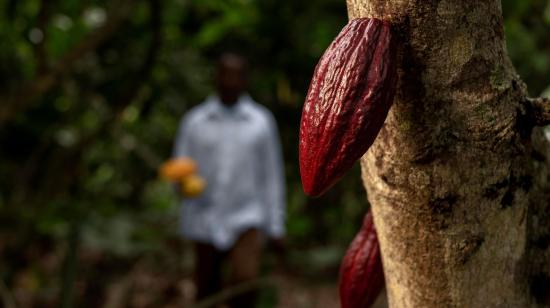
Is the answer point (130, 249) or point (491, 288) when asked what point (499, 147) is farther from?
point (130, 249)

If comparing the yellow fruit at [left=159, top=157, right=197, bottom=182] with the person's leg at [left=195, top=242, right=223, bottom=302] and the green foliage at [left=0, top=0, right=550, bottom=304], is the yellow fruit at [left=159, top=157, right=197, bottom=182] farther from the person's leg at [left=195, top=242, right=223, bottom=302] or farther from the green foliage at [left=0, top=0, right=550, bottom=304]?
the green foliage at [left=0, top=0, right=550, bottom=304]

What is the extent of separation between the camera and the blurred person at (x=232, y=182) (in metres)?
2.59

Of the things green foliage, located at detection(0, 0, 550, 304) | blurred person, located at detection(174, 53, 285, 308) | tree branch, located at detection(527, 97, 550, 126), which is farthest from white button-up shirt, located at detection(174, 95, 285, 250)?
tree branch, located at detection(527, 97, 550, 126)

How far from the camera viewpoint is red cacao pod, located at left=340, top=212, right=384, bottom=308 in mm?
620

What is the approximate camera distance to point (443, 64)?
46 centimetres

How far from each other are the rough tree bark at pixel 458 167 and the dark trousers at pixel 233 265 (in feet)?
6.80

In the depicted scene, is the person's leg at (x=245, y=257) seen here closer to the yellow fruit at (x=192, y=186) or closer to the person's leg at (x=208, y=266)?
the person's leg at (x=208, y=266)

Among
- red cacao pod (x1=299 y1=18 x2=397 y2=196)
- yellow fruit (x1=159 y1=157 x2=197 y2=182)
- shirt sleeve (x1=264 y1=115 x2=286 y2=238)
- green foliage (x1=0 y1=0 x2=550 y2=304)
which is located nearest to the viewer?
red cacao pod (x1=299 y1=18 x2=397 y2=196)

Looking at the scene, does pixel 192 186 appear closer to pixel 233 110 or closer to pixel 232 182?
pixel 232 182

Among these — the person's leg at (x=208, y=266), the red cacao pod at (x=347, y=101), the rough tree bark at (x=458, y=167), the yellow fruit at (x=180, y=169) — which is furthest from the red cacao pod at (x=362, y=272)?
the person's leg at (x=208, y=266)

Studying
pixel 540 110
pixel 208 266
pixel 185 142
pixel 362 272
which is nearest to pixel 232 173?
pixel 185 142

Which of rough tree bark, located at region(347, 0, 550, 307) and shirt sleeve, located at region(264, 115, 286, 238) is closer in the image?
rough tree bark, located at region(347, 0, 550, 307)

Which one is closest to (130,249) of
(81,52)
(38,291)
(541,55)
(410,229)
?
(38,291)

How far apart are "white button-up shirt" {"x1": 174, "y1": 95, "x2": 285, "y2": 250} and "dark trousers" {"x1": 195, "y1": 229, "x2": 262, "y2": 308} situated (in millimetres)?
41
